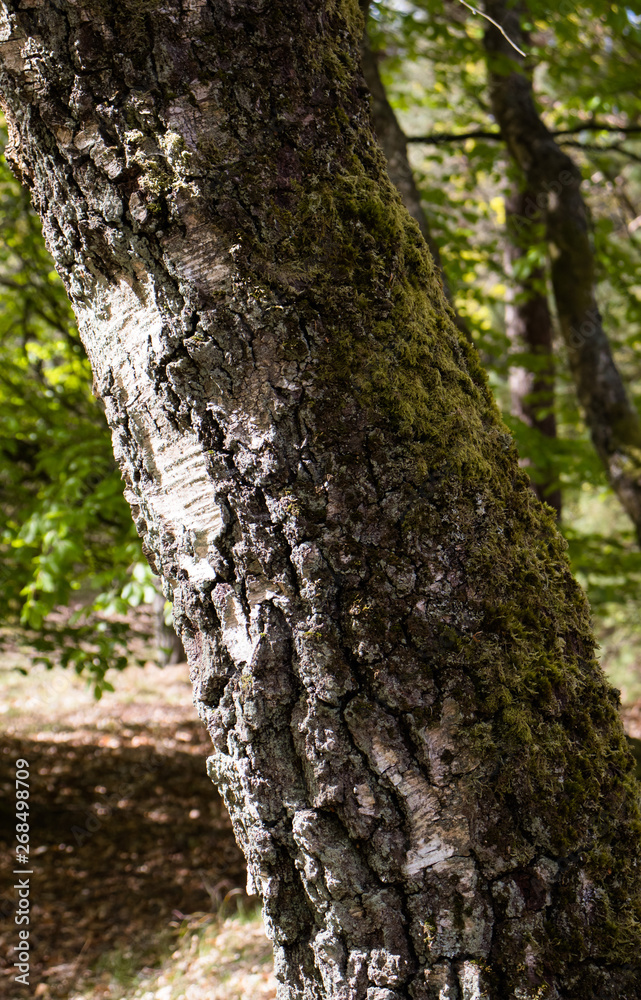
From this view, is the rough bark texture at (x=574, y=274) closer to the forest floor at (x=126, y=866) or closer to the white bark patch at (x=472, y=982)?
the forest floor at (x=126, y=866)

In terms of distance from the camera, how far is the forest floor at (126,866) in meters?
3.98

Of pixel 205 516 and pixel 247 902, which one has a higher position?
pixel 205 516

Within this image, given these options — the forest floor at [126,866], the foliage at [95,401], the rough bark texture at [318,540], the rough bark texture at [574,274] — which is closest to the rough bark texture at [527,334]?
the foliage at [95,401]

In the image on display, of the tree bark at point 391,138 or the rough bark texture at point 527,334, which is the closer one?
the tree bark at point 391,138

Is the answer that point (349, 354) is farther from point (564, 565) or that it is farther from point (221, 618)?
point (564, 565)

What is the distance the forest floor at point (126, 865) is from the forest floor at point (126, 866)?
0.04 feet

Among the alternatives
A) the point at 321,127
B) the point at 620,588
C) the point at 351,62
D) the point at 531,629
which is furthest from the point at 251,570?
the point at 620,588

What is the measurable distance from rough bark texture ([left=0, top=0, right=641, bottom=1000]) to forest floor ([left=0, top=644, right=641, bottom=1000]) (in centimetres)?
269

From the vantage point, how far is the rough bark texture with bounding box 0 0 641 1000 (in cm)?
106

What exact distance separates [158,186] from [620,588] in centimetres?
562

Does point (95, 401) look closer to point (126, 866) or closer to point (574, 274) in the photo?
point (574, 274)

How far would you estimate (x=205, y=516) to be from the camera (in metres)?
1.14

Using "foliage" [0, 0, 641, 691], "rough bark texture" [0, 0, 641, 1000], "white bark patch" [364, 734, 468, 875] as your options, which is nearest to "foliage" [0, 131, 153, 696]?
"foliage" [0, 0, 641, 691]

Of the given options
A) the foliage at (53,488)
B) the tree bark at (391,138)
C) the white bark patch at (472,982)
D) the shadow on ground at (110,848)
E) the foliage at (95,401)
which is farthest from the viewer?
the shadow on ground at (110,848)
